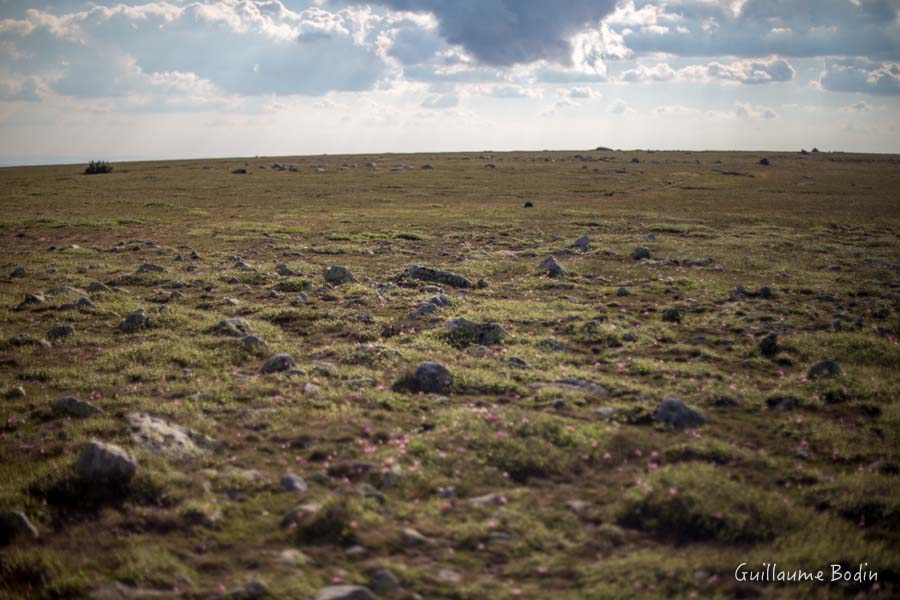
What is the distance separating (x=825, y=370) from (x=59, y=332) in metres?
15.4

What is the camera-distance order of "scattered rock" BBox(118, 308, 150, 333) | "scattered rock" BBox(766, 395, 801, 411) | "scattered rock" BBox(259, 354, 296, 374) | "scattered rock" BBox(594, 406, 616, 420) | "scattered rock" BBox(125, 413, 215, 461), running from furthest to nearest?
1. "scattered rock" BBox(118, 308, 150, 333)
2. "scattered rock" BBox(259, 354, 296, 374)
3. "scattered rock" BBox(766, 395, 801, 411)
4. "scattered rock" BBox(594, 406, 616, 420)
5. "scattered rock" BBox(125, 413, 215, 461)

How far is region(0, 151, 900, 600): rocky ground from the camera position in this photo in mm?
6188

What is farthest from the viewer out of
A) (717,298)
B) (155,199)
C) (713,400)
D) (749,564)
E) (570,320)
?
(155,199)

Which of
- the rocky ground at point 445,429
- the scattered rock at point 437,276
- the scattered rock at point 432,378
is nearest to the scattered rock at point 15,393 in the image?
the rocky ground at point 445,429

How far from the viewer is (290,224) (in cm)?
3572

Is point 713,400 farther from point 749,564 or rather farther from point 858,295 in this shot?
point 858,295

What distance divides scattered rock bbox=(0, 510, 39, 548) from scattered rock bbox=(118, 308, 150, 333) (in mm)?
8128

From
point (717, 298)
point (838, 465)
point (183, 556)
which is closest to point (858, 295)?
point (717, 298)

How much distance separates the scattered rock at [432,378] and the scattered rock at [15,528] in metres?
5.72

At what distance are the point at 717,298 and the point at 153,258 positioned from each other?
20.3 meters

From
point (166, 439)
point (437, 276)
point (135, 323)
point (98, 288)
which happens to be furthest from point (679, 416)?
point (98, 288)

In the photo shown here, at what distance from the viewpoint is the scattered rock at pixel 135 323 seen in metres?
14.2

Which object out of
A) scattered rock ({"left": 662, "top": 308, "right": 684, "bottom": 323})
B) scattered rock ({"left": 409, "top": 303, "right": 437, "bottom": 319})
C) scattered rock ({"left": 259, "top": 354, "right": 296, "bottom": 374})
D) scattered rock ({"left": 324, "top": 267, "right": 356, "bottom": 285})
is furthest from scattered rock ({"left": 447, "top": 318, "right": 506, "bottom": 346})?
scattered rock ({"left": 324, "top": 267, "right": 356, "bottom": 285})

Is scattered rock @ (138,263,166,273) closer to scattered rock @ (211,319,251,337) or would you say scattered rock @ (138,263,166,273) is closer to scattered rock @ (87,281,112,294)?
scattered rock @ (87,281,112,294)
